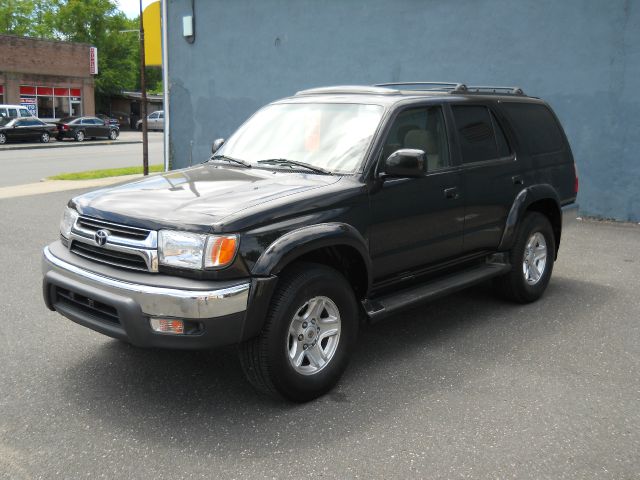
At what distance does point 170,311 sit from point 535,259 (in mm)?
3972

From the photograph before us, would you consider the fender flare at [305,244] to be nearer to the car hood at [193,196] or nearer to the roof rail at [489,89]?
the car hood at [193,196]

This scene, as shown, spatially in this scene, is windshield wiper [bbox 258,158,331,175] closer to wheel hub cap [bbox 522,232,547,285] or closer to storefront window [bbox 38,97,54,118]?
wheel hub cap [bbox 522,232,547,285]

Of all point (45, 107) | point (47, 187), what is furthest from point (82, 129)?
point (47, 187)

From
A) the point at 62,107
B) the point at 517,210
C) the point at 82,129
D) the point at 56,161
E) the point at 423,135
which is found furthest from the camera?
the point at 62,107

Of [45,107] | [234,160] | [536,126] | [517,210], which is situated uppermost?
[45,107]

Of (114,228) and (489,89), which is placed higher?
(489,89)

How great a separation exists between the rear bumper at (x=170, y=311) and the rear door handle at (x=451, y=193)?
6.67 feet

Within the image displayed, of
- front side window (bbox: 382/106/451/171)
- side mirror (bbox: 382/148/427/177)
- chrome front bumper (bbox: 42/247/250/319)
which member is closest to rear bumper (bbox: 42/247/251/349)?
chrome front bumper (bbox: 42/247/250/319)

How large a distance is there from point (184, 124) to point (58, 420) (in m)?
13.3

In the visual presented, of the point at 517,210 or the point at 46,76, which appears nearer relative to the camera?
the point at 517,210

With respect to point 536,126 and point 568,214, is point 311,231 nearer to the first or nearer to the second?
point 536,126

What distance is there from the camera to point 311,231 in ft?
13.1

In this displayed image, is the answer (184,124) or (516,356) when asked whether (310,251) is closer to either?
(516,356)

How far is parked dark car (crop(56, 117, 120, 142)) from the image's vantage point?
34.7 metres
